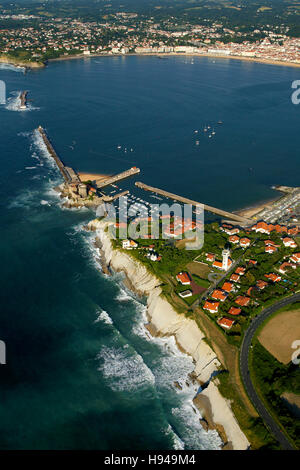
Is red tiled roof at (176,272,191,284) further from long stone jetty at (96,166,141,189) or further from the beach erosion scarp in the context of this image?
long stone jetty at (96,166,141,189)

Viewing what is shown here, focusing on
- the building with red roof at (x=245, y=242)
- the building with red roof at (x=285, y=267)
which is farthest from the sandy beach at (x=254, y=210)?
the building with red roof at (x=285, y=267)

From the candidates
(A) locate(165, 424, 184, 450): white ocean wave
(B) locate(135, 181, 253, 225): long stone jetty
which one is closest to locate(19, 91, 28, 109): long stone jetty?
(B) locate(135, 181, 253, 225): long stone jetty

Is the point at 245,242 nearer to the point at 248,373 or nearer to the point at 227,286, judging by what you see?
the point at 227,286

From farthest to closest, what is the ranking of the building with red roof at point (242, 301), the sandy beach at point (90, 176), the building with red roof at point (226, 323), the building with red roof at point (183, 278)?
the sandy beach at point (90, 176), the building with red roof at point (183, 278), the building with red roof at point (242, 301), the building with red roof at point (226, 323)

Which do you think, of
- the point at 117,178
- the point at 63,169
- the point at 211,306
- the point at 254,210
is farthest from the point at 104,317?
the point at 63,169

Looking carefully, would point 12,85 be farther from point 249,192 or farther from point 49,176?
point 249,192

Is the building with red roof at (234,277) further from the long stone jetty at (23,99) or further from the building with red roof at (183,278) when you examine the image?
the long stone jetty at (23,99)

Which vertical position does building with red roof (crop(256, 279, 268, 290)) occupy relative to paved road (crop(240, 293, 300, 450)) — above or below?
above

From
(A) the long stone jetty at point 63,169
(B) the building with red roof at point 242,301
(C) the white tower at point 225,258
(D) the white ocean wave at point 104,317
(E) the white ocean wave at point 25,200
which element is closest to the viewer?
(B) the building with red roof at point 242,301
